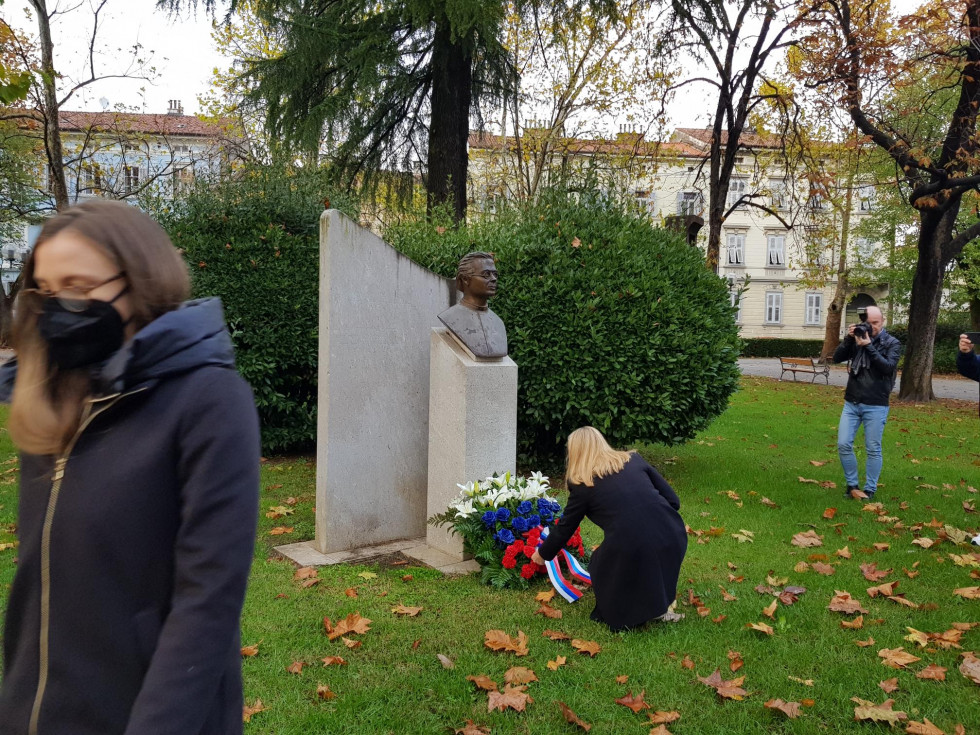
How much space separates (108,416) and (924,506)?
8.19 metres

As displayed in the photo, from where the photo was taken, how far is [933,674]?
390 centimetres

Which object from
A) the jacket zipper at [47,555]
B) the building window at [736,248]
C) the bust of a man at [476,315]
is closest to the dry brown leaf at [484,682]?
the jacket zipper at [47,555]

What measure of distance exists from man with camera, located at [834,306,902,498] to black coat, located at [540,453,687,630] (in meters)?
4.22

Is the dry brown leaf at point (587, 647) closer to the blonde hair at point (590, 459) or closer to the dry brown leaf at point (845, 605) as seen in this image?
the blonde hair at point (590, 459)

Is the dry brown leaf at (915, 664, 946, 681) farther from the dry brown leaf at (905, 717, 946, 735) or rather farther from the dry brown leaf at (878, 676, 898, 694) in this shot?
the dry brown leaf at (905, 717, 946, 735)

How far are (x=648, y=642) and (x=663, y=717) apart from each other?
2.85 feet

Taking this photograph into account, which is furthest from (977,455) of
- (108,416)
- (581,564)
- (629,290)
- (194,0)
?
(194,0)

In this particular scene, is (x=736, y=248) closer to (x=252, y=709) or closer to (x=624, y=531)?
(x=624, y=531)

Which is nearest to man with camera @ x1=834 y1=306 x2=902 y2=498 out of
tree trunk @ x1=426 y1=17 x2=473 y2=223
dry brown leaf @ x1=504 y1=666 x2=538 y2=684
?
dry brown leaf @ x1=504 y1=666 x2=538 y2=684

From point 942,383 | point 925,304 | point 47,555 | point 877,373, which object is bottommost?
point 942,383

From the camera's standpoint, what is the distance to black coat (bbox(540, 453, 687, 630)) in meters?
4.42

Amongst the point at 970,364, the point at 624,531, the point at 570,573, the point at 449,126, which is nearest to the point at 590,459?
the point at 624,531

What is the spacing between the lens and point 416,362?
652 centimetres

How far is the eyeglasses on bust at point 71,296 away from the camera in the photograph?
1503 mm
